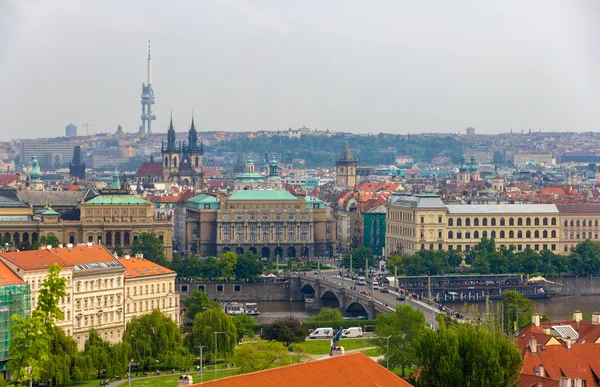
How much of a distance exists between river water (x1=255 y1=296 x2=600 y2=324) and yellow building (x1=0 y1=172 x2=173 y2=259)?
19476mm

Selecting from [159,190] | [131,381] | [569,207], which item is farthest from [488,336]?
[159,190]

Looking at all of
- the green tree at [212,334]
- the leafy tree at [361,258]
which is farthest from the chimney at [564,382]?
the leafy tree at [361,258]

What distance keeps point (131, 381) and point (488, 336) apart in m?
23.5

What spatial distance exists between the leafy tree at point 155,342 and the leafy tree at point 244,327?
20.2 feet

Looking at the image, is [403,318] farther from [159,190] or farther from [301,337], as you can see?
[159,190]

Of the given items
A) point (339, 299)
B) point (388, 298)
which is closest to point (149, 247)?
point (339, 299)

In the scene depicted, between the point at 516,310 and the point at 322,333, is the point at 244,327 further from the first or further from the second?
the point at 516,310

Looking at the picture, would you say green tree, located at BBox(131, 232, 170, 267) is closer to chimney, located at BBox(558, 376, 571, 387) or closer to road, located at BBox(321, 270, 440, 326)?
road, located at BBox(321, 270, 440, 326)

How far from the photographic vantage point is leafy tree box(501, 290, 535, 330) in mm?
80812

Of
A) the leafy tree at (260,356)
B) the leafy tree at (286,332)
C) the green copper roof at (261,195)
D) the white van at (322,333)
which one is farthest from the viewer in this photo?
the green copper roof at (261,195)

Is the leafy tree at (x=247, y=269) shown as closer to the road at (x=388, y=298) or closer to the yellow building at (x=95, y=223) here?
the road at (x=388, y=298)

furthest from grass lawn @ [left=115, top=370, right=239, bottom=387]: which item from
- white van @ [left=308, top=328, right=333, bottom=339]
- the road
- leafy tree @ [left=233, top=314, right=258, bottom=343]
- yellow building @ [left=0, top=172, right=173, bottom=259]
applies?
yellow building @ [left=0, top=172, right=173, bottom=259]

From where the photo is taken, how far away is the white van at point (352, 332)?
87.2 m

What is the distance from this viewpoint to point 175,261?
121625 millimetres
